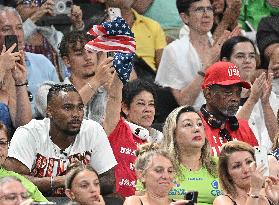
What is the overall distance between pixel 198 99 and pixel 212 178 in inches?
85.8

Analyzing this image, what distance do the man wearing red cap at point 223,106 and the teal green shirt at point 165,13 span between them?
255cm

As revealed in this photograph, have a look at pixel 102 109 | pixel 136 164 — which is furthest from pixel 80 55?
pixel 136 164

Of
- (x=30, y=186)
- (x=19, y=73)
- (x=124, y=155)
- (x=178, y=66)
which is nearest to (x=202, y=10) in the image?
(x=178, y=66)

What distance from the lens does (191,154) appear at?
1005cm

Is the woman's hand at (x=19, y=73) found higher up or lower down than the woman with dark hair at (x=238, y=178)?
higher up

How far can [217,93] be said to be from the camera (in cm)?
1094

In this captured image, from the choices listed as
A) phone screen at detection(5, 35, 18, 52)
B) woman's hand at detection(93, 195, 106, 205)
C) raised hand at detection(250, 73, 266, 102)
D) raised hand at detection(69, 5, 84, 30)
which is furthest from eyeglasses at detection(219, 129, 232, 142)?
raised hand at detection(69, 5, 84, 30)

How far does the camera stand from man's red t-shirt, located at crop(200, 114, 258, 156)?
10695 millimetres

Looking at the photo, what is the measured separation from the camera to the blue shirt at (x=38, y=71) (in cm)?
1168

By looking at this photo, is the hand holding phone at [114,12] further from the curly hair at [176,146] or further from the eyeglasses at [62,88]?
the curly hair at [176,146]

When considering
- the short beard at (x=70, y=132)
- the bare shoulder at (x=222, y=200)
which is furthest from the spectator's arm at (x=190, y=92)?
the bare shoulder at (x=222, y=200)

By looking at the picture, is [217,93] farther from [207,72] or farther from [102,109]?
[102,109]

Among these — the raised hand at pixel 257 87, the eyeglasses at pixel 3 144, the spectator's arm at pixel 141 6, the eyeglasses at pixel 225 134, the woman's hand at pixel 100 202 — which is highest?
the spectator's arm at pixel 141 6

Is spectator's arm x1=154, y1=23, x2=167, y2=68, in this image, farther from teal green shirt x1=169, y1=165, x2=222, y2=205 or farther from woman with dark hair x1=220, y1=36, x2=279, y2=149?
teal green shirt x1=169, y1=165, x2=222, y2=205
